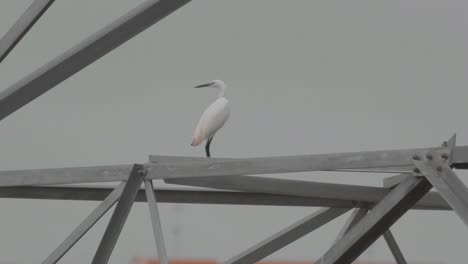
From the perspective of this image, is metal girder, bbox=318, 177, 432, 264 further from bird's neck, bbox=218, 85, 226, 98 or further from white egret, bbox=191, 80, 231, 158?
bird's neck, bbox=218, 85, 226, 98

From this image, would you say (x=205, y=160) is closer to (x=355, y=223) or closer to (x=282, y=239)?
(x=282, y=239)

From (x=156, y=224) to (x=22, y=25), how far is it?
1.91m

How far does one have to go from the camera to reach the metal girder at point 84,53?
370 inches

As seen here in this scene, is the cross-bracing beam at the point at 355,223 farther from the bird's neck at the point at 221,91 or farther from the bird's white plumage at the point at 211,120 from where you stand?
the bird's neck at the point at 221,91

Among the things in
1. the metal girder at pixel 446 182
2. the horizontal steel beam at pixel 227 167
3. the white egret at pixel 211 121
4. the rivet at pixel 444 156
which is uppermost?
the white egret at pixel 211 121

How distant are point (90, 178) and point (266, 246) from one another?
7.90ft

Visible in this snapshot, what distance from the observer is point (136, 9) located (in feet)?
31.0

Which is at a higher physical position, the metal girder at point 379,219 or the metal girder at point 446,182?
the metal girder at point 379,219

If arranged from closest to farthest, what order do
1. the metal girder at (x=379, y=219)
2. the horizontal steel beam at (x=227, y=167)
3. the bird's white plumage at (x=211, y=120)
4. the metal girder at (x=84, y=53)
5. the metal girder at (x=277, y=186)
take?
the horizontal steel beam at (x=227, y=167), the metal girder at (x=84, y=53), the metal girder at (x=379, y=219), the metal girder at (x=277, y=186), the bird's white plumage at (x=211, y=120)

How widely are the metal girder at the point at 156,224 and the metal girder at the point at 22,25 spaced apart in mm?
1611

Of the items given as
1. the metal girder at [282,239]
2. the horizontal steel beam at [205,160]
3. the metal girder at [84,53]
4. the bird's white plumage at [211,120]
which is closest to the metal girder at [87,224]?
the horizontal steel beam at [205,160]

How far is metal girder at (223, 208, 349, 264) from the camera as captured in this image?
12.5 m

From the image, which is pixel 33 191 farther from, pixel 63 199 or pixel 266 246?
pixel 266 246

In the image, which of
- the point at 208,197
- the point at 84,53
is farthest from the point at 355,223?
the point at 84,53
